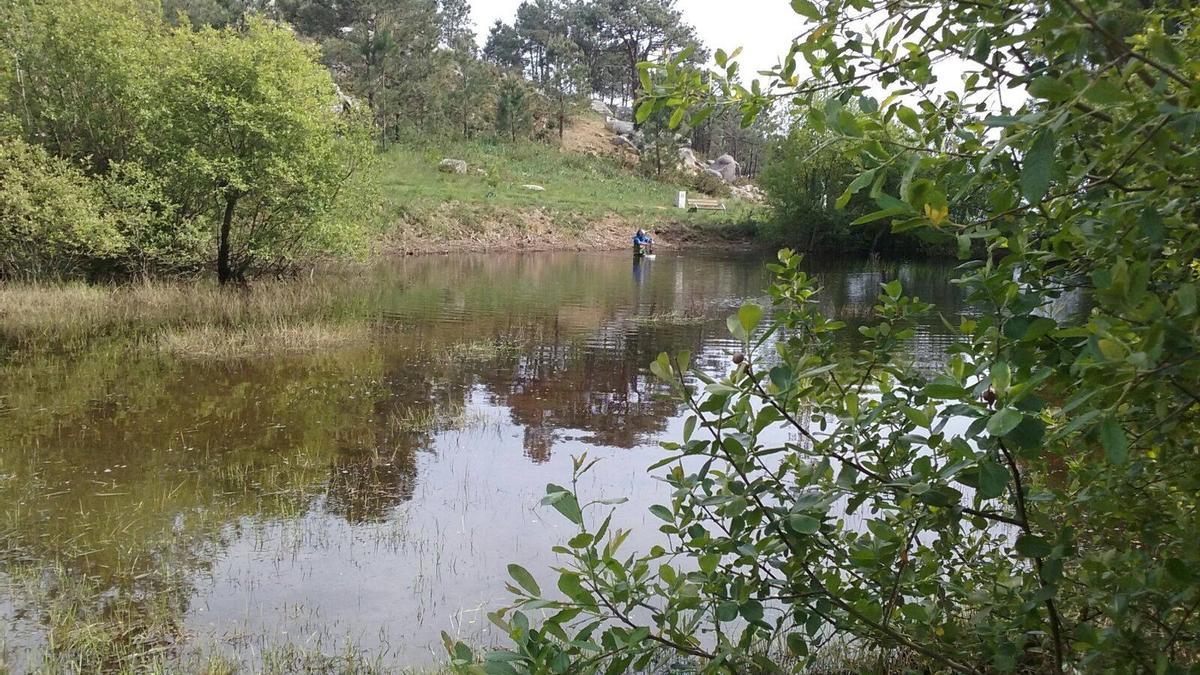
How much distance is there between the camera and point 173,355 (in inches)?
553

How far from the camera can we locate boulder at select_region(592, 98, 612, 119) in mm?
79356

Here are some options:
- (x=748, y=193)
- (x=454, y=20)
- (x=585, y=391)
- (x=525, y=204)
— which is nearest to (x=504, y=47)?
(x=454, y=20)

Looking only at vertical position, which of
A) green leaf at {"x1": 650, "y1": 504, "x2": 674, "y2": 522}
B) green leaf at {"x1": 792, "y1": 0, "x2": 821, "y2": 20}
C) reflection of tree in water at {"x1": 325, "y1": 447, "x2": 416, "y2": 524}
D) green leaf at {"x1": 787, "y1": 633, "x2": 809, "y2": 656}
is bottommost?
reflection of tree in water at {"x1": 325, "y1": 447, "x2": 416, "y2": 524}

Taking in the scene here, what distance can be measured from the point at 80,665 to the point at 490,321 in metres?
14.9

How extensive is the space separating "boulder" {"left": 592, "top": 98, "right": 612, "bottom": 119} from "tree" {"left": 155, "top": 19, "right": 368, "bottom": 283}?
5907 centimetres

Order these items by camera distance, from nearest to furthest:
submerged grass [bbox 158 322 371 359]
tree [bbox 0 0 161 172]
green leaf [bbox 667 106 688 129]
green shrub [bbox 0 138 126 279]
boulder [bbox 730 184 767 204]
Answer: green leaf [bbox 667 106 688 129] < submerged grass [bbox 158 322 371 359] < green shrub [bbox 0 138 126 279] < tree [bbox 0 0 161 172] < boulder [bbox 730 184 767 204]

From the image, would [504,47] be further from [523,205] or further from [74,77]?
[74,77]

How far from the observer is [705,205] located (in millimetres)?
57156

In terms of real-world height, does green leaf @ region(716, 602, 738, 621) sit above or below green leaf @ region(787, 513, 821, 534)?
below

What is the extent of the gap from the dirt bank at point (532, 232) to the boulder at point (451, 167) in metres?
7.08

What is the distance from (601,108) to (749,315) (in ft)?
271

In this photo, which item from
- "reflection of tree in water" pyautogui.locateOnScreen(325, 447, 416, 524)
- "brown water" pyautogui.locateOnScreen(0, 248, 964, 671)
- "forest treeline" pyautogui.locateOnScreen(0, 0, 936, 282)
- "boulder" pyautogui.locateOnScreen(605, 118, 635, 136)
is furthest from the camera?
"boulder" pyautogui.locateOnScreen(605, 118, 635, 136)

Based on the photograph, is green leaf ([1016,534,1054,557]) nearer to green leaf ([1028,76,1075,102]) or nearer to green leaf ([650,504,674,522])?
green leaf ([650,504,674,522])

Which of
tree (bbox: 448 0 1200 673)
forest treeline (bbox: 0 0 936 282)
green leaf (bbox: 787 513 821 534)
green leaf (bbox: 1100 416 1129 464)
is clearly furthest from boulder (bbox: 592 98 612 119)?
green leaf (bbox: 1100 416 1129 464)
